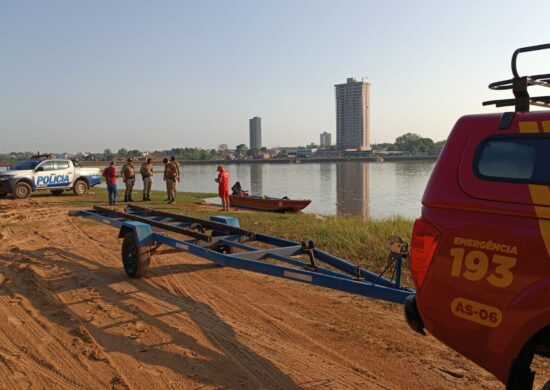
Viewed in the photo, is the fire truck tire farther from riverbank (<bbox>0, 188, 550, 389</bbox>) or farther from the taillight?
riverbank (<bbox>0, 188, 550, 389</bbox>)

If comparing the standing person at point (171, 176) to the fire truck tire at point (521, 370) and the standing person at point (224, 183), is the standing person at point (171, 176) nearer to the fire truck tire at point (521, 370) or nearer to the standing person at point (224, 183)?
the standing person at point (224, 183)

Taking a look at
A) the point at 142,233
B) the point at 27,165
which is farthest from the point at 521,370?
the point at 27,165

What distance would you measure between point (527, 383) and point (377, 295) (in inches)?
55.7

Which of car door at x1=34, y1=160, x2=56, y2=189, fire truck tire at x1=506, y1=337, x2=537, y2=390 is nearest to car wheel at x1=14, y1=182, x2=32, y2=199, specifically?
car door at x1=34, y1=160, x2=56, y2=189

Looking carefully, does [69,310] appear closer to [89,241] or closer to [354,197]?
[89,241]

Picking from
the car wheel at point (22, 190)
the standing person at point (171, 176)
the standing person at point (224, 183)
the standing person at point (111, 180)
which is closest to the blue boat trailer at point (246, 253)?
the standing person at point (224, 183)

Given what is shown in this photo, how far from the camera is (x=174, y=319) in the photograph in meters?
5.25

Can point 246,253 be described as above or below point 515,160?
below

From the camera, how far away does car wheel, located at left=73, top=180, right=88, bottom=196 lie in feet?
73.2

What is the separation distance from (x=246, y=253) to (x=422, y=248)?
9.58 feet

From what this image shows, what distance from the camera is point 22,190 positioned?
2039 centimetres

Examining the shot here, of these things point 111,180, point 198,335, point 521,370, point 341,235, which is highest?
point 111,180

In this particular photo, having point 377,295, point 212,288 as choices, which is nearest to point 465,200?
point 377,295

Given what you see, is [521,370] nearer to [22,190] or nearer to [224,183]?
[224,183]
